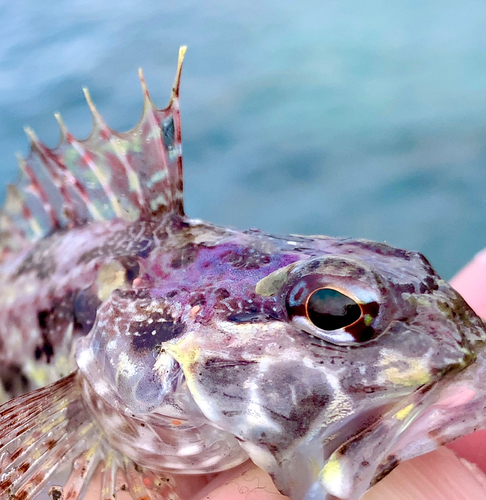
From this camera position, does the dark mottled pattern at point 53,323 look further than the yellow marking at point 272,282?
Yes

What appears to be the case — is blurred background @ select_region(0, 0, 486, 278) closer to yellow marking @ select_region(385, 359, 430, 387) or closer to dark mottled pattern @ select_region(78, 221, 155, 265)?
dark mottled pattern @ select_region(78, 221, 155, 265)

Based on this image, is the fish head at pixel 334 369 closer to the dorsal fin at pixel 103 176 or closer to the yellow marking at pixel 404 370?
the yellow marking at pixel 404 370

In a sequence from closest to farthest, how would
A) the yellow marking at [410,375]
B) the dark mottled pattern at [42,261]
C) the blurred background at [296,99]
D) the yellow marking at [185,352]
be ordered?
the yellow marking at [410,375] → the yellow marking at [185,352] → the dark mottled pattern at [42,261] → the blurred background at [296,99]

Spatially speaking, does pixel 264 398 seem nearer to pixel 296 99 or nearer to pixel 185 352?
pixel 185 352

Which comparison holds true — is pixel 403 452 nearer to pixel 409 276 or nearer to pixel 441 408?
pixel 441 408

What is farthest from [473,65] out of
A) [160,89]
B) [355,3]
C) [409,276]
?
[409,276]

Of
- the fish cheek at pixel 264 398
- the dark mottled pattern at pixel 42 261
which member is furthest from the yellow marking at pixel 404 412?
the dark mottled pattern at pixel 42 261

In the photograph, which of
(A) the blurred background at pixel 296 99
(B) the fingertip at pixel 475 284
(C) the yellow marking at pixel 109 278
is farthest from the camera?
(A) the blurred background at pixel 296 99

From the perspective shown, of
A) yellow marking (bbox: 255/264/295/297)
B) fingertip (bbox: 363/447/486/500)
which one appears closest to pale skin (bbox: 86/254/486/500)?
fingertip (bbox: 363/447/486/500)

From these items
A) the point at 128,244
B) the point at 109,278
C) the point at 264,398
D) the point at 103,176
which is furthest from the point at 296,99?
the point at 264,398
